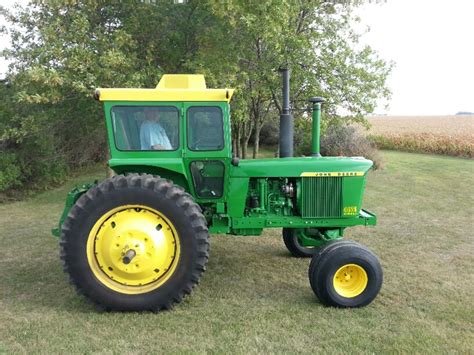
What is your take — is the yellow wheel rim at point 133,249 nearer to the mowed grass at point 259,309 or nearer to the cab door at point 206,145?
the mowed grass at point 259,309

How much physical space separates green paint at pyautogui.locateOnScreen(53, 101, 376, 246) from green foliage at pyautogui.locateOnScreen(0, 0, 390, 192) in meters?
4.61

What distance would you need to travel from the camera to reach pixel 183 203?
170 inches

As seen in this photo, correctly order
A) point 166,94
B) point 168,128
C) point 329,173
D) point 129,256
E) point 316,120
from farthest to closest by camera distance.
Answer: point 316,120 < point 329,173 < point 168,128 < point 166,94 < point 129,256

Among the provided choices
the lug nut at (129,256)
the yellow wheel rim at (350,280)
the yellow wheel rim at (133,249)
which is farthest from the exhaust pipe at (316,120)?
the lug nut at (129,256)

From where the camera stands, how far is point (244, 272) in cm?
565

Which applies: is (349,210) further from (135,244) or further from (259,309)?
(135,244)

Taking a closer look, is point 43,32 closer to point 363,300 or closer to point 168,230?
point 168,230

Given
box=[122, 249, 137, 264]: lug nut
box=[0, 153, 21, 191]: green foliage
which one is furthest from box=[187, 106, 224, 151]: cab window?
box=[0, 153, 21, 191]: green foliage

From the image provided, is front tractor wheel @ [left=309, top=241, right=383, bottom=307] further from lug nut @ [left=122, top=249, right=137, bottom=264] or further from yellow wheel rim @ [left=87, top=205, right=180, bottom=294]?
lug nut @ [left=122, top=249, right=137, bottom=264]

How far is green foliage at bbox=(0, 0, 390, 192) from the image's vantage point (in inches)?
355

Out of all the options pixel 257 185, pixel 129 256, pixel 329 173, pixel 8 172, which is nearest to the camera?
pixel 129 256

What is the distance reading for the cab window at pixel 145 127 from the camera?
15.2 feet

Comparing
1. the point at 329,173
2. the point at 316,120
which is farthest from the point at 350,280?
the point at 316,120

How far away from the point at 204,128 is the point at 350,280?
6.96ft
